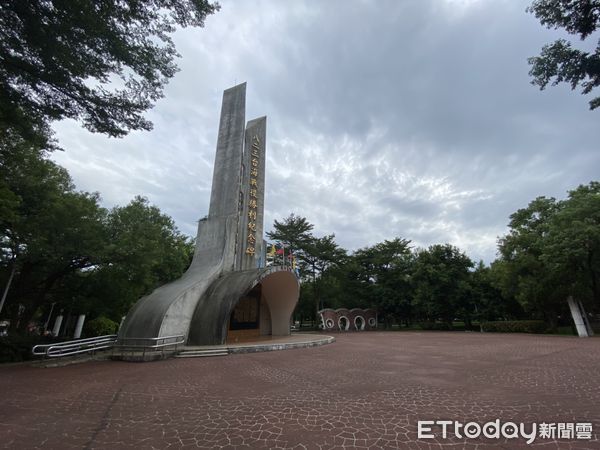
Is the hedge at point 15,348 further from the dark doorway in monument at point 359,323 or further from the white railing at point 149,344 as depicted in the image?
the dark doorway in monument at point 359,323

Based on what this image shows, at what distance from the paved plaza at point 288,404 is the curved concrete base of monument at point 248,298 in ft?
15.7

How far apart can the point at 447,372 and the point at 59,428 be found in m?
7.58

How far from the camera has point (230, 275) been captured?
49.1ft

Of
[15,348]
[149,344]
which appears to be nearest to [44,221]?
[15,348]

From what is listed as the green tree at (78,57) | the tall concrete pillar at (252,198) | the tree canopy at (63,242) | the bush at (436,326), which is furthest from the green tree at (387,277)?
the green tree at (78,57)

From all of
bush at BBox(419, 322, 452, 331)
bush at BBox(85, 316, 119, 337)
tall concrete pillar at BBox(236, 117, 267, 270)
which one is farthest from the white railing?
bush at BBox(419, 322, 452, 331)

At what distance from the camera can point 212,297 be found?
547 inches

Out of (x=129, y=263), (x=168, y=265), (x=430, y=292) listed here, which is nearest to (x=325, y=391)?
(x=129, y=263)

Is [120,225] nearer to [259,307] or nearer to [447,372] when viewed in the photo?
[259,307]

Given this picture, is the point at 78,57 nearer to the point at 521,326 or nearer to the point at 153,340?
the point at 153,340

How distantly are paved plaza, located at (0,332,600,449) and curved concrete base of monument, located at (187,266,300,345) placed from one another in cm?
478

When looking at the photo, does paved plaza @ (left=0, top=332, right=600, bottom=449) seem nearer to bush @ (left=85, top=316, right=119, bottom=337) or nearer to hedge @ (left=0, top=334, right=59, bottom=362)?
hedge @ (left=0, top=334, right=59, bottom=362)

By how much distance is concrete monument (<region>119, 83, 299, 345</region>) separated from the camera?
12672 mm

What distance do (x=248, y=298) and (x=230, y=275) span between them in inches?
143
